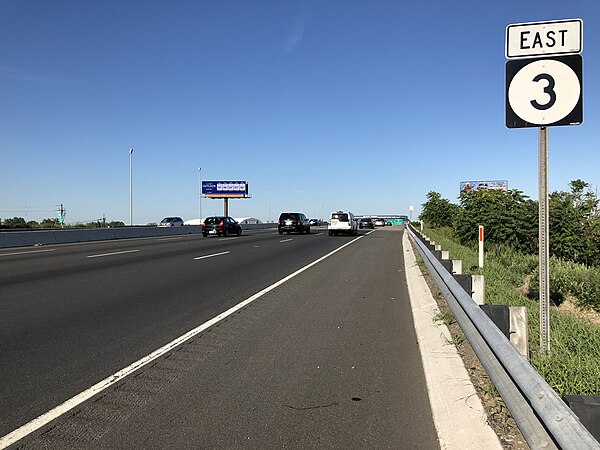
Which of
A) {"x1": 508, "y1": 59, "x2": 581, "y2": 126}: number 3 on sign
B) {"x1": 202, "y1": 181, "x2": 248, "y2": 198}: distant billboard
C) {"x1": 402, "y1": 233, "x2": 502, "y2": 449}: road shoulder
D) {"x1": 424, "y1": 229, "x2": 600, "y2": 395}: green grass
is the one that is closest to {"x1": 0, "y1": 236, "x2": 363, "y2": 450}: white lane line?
{"x1": 402, "y1": 233, "x2": 502, "y2": 449}: road shoulder

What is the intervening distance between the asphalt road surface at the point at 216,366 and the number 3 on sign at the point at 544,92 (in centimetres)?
293

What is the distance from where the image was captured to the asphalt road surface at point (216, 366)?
11.8ft

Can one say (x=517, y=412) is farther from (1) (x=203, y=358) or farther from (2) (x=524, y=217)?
(2) (x=524, y=217)

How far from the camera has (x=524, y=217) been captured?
59.1 feet

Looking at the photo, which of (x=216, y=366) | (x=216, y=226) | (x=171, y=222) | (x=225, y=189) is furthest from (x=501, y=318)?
(x=225, y=189)

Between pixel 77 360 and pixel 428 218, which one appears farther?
pixel 428 218

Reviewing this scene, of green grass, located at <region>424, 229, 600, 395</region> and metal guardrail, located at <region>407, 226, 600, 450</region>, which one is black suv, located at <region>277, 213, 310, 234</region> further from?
metal guardrail, located at <region>407, 226, 600, 450</region>

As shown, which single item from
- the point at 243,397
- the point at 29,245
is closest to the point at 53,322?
the point at 243,397

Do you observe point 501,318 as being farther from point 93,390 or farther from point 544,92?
point 93,390

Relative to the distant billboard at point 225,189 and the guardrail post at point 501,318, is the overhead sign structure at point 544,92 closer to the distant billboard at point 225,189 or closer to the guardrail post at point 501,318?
the guardrail post at point 501,318

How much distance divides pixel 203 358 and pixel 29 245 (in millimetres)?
24364

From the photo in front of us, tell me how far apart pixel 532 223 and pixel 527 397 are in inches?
665

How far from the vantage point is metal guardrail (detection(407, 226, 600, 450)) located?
7.36 feet

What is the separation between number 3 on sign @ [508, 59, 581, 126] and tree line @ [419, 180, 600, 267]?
1339 cm
